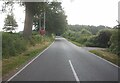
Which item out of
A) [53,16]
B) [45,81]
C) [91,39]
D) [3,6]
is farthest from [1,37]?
[53,16]

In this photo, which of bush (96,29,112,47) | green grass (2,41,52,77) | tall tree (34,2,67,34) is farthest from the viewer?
tall tree (34,2,67,34)

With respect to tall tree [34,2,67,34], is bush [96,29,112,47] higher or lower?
lower

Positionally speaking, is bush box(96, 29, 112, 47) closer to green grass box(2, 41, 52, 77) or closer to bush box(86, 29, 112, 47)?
bush box(86, 29, 112, 47)

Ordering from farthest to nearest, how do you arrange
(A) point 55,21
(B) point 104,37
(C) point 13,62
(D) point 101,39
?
(A) point 55,21, (D) point 101,39, (B) point 104,37, (C) point 13,62

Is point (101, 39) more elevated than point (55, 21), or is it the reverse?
point (55, 21)

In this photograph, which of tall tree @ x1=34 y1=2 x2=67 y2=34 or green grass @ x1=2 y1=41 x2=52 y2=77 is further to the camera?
tall tree @ x1=34 y1=2 x2=67 y2=34

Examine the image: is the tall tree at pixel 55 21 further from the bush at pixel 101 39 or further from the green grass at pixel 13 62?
the green grass at pixel 13 62

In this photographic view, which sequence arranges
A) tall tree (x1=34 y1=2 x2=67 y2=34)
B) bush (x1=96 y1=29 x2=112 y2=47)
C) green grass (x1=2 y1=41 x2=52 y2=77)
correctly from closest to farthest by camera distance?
green grass (x1=2 y1=41 x2=52 y2=77) → bush (x1=96 y1=29 x2=112 y2=47) → tall tree (x1=34 y1=2 x2=67 y2=34)

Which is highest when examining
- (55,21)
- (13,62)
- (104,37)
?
(55,21)

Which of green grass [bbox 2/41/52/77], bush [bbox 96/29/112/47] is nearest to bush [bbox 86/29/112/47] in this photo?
bush [bbox 96/29/112/47]

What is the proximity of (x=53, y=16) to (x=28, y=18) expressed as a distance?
164 ft

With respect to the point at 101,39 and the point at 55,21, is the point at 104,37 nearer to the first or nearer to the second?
the point at 101,39

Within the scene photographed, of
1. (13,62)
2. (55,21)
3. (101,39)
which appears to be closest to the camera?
(13,62)

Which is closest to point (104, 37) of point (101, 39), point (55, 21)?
point (101, 39)
